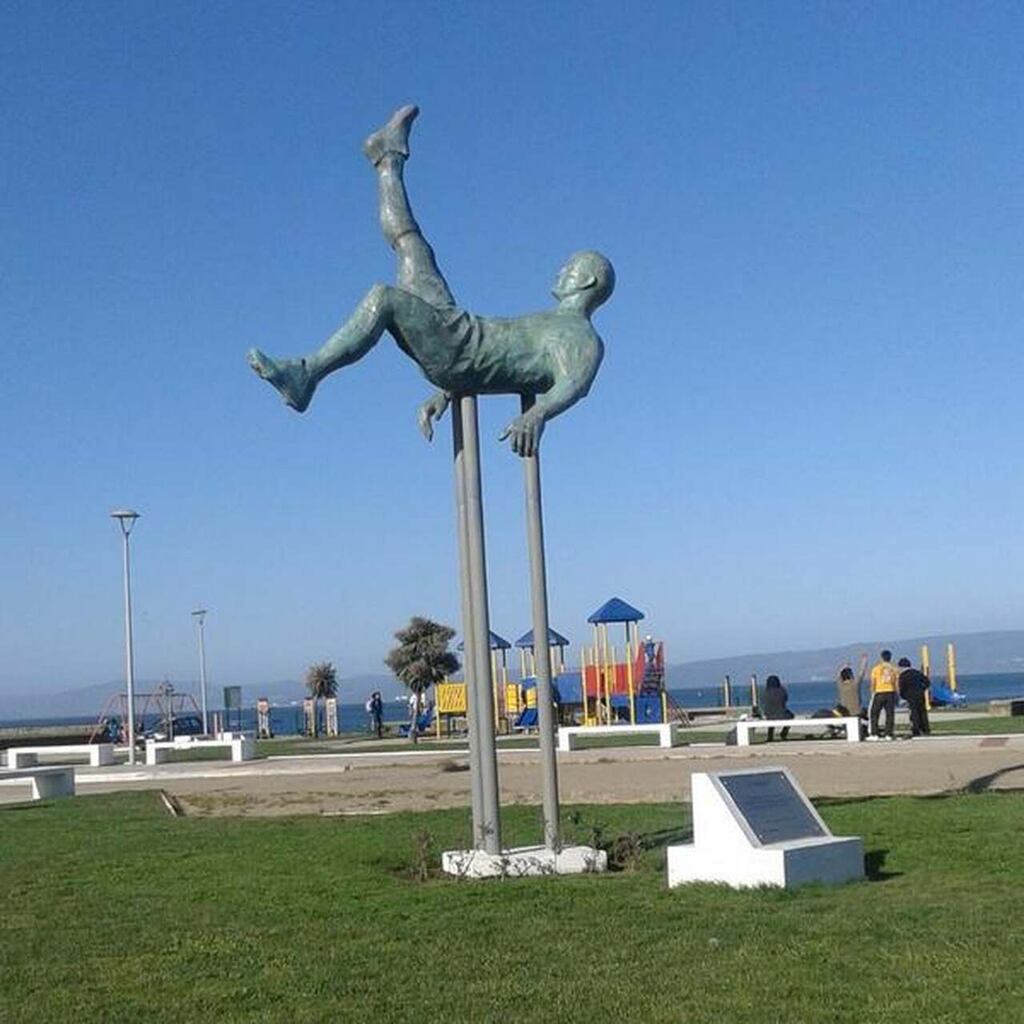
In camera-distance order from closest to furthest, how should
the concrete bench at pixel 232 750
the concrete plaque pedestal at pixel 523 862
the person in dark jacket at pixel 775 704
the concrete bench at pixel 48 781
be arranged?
the concrete plaque pedestal at pixel 523 862
the concrete bench at pixel 48 781
the person in dark jacket at pixel 775 704
the concrete bench at pixel 232 750

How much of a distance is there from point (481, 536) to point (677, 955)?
14.0 ft

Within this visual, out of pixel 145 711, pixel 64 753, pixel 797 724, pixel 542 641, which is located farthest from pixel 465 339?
pixel 145 711

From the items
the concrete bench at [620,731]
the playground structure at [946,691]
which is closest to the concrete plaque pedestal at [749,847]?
the concrete bench at [620,731]

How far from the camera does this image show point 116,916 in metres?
9.95

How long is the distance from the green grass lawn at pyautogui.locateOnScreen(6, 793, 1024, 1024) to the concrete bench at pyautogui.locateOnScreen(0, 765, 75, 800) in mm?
8668

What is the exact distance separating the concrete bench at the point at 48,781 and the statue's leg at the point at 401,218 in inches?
493

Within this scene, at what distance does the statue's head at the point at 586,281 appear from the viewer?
12203 mm

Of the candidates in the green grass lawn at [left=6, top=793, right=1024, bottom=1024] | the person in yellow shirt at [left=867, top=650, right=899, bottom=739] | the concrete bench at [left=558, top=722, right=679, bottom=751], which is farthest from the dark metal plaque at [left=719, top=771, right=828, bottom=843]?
the concrete bench at [left=558, top=722, right=679, bottom=751]

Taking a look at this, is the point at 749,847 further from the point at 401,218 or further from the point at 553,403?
the point at 401,218

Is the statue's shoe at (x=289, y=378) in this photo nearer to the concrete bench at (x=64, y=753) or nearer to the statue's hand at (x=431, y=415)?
the statue's hand at (x=431, y=415)

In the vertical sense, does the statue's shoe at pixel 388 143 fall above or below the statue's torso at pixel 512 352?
above

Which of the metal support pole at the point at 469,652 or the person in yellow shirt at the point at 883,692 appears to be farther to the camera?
the person in yellow shirt at the point at 883,692

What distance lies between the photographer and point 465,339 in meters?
11.6

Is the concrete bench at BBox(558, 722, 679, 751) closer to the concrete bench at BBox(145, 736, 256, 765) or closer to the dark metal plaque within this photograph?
the concrete bench at BBox(145, 736, 256, 765)
